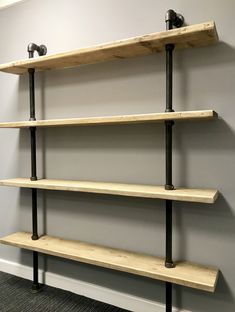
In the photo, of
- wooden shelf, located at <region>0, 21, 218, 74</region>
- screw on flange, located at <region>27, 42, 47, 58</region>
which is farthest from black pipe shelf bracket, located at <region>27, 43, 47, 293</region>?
wooden shelf, located at <region>0, 21, 218, 74</region>

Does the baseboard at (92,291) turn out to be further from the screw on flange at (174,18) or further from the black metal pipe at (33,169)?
the screw on flange at (174,18)

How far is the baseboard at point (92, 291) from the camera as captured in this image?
180 centimetres

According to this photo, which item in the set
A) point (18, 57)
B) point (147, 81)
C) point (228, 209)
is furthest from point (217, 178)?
point (18, 57)

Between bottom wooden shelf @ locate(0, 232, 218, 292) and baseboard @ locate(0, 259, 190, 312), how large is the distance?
312 millimetres

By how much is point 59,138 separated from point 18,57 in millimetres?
777

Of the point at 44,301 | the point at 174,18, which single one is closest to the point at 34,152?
the point at 44,301

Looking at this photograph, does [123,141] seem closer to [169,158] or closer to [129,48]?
[169,158]

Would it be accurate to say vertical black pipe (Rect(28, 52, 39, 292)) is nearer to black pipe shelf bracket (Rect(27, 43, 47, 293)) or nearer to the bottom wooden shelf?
black pipe shelf bracket (Rect(27, 43, 47, 293))

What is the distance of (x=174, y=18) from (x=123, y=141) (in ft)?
2.58

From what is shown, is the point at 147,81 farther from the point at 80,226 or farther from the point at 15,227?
the point at 15,227

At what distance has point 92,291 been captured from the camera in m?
1.99

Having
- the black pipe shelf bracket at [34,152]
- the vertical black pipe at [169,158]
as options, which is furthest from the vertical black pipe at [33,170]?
the vertical black pipe at [169,158]

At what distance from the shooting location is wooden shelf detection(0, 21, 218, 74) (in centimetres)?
138

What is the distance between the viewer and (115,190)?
159cm
